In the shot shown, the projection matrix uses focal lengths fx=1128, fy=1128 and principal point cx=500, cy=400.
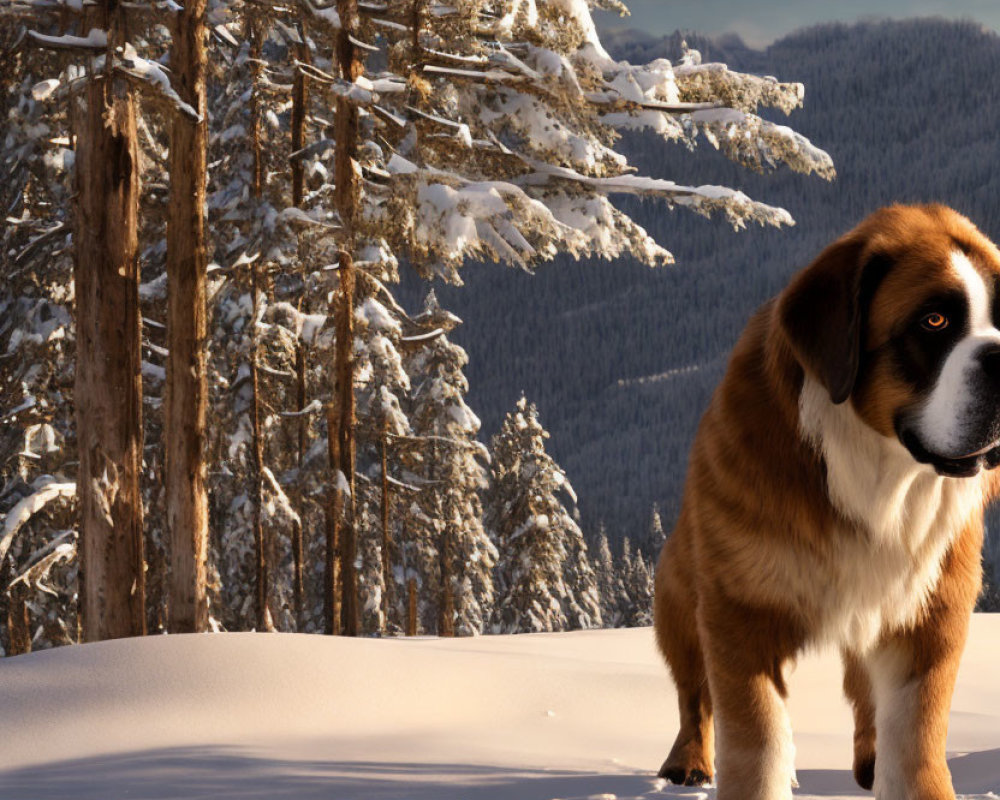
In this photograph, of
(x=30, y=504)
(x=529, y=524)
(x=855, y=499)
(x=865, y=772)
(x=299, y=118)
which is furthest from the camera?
(x=529, y=524)

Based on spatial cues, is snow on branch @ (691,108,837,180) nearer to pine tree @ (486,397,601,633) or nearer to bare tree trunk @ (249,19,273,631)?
bare tree trunk @ (249,19,273,631)

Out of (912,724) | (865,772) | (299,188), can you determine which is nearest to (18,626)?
(299,188)

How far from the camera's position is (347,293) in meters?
18.5

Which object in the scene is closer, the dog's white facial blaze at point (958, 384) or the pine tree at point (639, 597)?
the dog's white facial blaze at point (958, 384)

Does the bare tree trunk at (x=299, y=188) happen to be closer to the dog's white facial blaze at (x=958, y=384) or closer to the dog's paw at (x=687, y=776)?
the dog's paw at (x=687, y=776)

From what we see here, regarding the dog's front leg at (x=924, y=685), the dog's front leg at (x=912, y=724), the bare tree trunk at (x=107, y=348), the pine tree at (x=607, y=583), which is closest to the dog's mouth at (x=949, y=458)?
the dog's front leg at (x=924, y=685)

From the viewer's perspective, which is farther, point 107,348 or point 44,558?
point 44,558

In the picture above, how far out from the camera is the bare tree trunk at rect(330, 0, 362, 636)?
52.5 feet

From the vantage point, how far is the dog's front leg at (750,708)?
383cm

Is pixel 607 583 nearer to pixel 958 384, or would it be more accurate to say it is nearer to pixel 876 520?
pixel 876 520

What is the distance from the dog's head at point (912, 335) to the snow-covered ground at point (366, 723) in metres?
1.88

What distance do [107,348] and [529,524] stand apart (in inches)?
1032

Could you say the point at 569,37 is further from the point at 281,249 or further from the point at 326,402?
the point at 326,402

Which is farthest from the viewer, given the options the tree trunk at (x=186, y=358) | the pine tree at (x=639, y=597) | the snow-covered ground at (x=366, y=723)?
the pine tree at (x=639, y=597)
